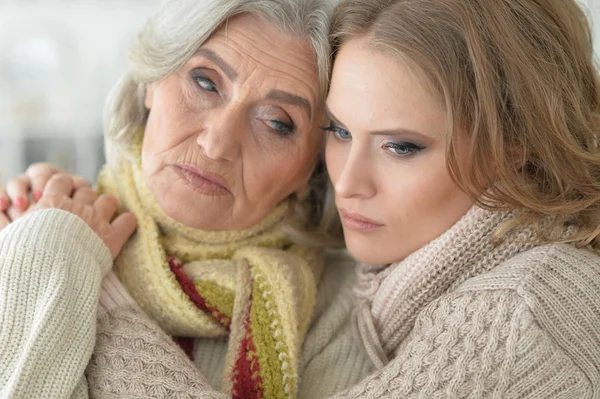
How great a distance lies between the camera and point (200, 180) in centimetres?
164

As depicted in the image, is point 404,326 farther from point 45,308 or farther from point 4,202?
point 4,202

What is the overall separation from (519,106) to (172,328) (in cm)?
91

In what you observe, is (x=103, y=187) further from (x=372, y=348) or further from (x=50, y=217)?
(x=372, y=348)

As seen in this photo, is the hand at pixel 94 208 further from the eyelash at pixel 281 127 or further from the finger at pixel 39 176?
the eyelash at pixel 281 127

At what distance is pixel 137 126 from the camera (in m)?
1.81

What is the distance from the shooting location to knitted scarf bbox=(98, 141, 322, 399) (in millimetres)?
1549

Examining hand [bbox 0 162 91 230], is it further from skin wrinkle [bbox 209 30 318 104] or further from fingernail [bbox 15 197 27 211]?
skin wrinkle [bbox 209 30 318 104]

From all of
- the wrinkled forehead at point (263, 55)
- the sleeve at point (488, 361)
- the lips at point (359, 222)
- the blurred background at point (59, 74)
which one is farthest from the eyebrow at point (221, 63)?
the blurred background at point (59, 74)

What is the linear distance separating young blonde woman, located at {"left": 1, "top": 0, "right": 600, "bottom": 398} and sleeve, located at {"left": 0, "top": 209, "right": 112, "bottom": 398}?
0.12 meters

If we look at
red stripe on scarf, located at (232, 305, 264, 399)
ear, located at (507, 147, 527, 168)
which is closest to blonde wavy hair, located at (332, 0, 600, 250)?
ear, located at (507, 147, 527, 168)

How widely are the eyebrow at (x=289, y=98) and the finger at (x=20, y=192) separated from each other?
2.10ft

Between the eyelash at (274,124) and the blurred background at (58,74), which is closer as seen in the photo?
the eyelash at (274,124)

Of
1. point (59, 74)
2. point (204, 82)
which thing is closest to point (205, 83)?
point (204, 82)

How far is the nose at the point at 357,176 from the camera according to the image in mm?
1449
